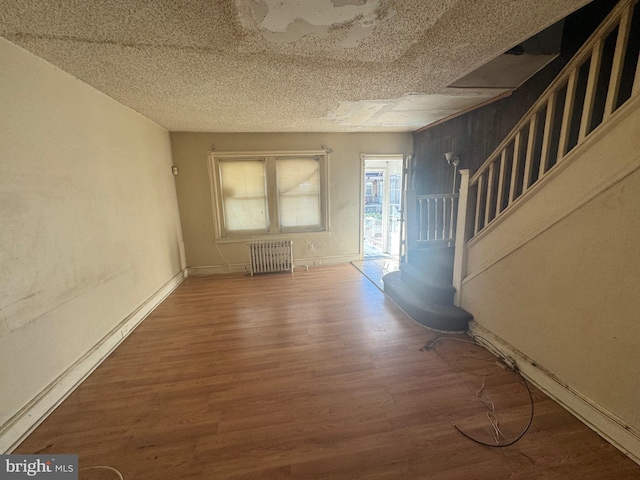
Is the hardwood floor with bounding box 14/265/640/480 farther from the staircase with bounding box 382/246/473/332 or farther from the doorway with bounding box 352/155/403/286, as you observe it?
the doorway with bounding box 352/155/403/286

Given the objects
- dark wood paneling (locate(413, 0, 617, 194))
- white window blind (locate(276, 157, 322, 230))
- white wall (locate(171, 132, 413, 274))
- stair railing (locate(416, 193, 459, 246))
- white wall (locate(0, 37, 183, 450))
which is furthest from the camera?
white window blind (locate(276, 157, 322, 230))

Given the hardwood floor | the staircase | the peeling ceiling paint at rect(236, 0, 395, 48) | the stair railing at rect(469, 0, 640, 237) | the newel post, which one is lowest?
the hardwood floor

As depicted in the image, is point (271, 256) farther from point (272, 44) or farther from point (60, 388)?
point (272, 44)

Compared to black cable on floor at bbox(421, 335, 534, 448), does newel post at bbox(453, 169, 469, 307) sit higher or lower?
higher

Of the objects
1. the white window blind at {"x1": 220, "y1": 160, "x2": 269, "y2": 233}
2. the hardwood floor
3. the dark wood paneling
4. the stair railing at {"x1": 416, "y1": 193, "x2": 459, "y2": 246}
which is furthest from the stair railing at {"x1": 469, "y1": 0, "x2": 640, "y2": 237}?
the white window blind at {"x1": 220, "y1": 160, "x2": 269, "y2": 233}

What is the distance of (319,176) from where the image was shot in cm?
468

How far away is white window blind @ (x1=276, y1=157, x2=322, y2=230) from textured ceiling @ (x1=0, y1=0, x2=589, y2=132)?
66.6 inches

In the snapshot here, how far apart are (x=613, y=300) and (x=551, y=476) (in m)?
0.98

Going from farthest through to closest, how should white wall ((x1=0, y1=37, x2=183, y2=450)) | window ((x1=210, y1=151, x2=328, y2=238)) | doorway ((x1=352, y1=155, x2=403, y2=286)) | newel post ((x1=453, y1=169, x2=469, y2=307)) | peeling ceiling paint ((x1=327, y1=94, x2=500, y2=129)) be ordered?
doorway ((x1=352, y1=155, x2=403, y2=286))
window ((x1=210, y1=151, x2=328, y2=238))
peeling ceiling paint ((x1=327, y1=94, x2=500, y2=129))
newel post ((x1=453, y1=169, x2=469, y2=307))
white wall ((x1=0, y1=37, x2=183, y2=450))

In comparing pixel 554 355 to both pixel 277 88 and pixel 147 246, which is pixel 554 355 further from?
pixel 147 246

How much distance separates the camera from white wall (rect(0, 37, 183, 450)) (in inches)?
60.6

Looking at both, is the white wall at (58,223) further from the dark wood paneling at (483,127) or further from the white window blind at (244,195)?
the dark wood paneling at (483,127)

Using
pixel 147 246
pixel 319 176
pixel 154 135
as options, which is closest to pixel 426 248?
pixel 319 176

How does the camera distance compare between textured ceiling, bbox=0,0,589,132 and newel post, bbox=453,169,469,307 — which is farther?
newel post, bbox=453,169,469,307
